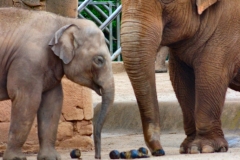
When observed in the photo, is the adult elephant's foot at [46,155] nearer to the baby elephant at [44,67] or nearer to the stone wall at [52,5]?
the baby elephant at [44,67]

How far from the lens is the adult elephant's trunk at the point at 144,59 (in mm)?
8727

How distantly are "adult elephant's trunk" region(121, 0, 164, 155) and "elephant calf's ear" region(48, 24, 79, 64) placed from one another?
29.7 inches

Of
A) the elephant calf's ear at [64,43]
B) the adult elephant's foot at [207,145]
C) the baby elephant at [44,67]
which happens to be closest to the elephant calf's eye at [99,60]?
the baby elephant at [44,67]

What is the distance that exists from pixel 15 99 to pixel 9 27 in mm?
633

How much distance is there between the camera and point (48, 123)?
8297mm

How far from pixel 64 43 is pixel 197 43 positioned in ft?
5.69

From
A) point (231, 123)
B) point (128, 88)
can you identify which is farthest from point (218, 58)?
point (128, 88)

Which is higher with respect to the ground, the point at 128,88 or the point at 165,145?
the point at 165,145

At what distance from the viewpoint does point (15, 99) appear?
26.0 feet

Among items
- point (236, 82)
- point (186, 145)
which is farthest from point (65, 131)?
point (236, 82)

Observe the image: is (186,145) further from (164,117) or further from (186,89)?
(164,117)

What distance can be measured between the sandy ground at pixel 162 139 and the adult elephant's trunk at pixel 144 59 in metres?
0.30

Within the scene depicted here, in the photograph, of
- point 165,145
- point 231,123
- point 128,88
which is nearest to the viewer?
point 165,145

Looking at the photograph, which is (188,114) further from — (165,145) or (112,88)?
(112,88)
